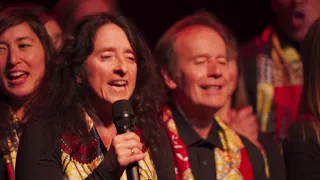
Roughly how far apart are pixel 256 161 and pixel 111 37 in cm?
99

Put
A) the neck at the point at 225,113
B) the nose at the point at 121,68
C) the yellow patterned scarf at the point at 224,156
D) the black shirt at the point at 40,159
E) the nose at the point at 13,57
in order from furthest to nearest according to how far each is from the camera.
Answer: the neck at the point at 225,113
the yellow patterned scarf at the point at 224,156
the nose at the point at 13,57
the nose at the point at 121,68
the black shirt at the point at 40,159

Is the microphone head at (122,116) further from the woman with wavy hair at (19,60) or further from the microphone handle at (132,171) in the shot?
the woman with wavy hair at (19,60)

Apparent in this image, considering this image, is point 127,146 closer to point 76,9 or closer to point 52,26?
point 52,26

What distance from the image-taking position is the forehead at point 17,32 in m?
2.95

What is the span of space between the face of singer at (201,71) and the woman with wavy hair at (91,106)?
43 centimetres

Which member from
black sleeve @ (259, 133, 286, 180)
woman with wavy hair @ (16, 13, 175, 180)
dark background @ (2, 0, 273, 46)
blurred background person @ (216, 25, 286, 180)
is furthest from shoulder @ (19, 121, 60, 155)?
dark background @ (2, 0, 273, 46)

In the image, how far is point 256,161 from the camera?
323 centimetres

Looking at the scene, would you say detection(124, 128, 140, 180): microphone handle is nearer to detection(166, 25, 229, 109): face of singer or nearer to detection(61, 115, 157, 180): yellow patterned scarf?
detection(61, 115, 157, 180): yellow patterned scarf

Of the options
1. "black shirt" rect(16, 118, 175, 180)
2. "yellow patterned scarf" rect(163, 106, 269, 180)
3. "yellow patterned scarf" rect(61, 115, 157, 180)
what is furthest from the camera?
"yellow patterned scarf" rect(163, 106, 269, 180)

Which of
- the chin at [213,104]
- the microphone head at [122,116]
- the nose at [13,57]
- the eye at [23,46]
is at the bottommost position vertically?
the chin at [213,104]

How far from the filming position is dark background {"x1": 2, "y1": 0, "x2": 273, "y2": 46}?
4238 millimetres

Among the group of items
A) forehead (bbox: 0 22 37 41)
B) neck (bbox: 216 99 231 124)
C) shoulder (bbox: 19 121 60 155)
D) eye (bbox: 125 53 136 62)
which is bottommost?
neck (bbox: 216 99 231 124)

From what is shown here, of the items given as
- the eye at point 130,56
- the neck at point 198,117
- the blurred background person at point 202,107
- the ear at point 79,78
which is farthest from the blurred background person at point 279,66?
the ear at point 79,78

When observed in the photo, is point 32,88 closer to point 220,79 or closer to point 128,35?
point 128,35
